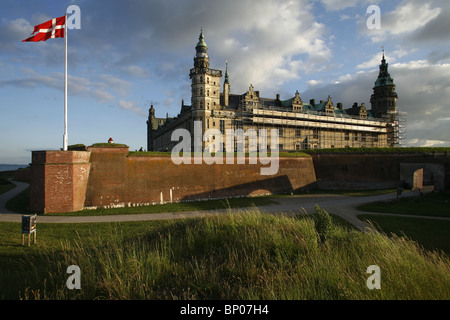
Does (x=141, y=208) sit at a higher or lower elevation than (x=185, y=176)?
lower

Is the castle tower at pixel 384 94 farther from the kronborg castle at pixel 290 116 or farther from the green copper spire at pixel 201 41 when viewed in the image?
the green copper spire at pixel 201 41

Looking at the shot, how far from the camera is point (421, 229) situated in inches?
503

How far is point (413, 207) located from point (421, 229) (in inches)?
290

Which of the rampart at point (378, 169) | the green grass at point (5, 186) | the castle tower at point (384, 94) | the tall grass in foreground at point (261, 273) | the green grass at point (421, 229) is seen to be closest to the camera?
the tall grass in foreground at point (261, 273)

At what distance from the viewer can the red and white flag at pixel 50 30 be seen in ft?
46.6

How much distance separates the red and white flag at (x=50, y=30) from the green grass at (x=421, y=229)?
825 inches

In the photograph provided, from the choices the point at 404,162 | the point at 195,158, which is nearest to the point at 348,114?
the point at 404,162

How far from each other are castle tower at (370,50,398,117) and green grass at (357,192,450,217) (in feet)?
174

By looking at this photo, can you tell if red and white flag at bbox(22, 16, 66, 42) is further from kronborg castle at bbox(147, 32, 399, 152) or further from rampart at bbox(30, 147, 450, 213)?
kronborg castle at bbox(147, 32, 399, 152)

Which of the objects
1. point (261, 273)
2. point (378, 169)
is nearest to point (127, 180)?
point (261, 273)

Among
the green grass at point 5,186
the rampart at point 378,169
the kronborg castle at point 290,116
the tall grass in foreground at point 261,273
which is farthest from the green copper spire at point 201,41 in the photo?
the tall grass in foreground at point 261,273

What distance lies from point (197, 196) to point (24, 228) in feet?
46.6

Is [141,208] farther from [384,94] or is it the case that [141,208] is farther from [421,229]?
[384,94]

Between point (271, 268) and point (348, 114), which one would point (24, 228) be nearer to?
point (271, 268)
